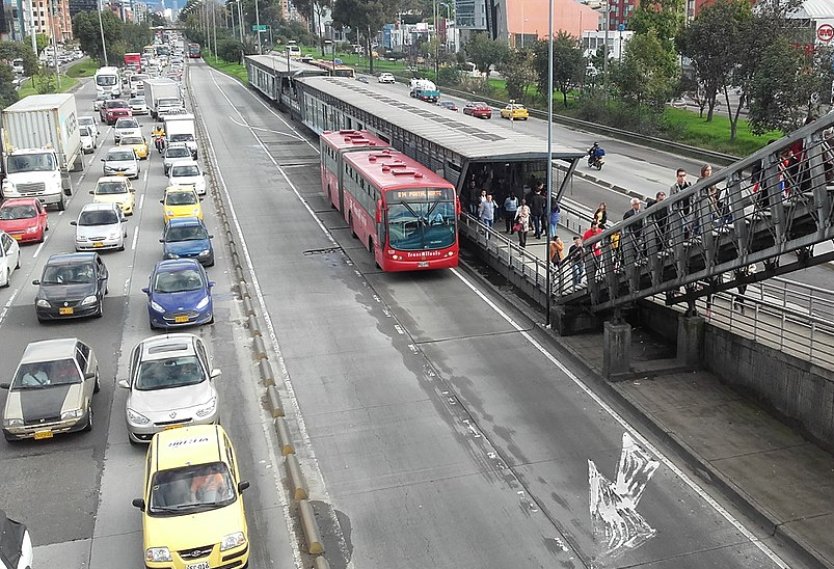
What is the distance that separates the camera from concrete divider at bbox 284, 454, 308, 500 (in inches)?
544

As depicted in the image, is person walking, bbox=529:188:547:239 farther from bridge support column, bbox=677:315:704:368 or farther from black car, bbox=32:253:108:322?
black car, bbox=32:253:108:322

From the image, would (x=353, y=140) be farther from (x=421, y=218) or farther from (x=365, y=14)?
(x=365, y=14)

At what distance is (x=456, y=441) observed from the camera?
16.0 meters

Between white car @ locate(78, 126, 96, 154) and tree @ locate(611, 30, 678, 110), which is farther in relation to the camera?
tree @ locate(611, 30, 678, 110)

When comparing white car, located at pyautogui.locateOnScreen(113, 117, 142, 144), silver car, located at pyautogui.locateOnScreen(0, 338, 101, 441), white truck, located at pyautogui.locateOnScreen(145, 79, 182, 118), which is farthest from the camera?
white truck, located at pyautogui.locateOnScreen(145, 79, 182, 118)

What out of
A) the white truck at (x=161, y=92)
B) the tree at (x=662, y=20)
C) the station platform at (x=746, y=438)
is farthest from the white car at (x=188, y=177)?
the tree at (x=662, y=20)

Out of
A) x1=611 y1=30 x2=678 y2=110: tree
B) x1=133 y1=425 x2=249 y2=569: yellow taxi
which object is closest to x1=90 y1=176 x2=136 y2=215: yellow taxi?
x1=133 y1=425 x2=249 y2=569: yellow taxi

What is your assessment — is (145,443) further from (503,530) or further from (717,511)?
(717,511)

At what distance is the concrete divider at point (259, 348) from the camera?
20000 mm

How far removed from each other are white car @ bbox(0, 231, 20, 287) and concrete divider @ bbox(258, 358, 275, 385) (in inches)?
408

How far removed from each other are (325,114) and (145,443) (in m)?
37.7

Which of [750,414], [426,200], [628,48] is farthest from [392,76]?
[750,414]

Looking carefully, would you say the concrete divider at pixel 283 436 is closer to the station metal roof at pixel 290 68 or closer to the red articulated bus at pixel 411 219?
the red articulated bus at pixel 411 219

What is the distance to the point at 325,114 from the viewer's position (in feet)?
169
